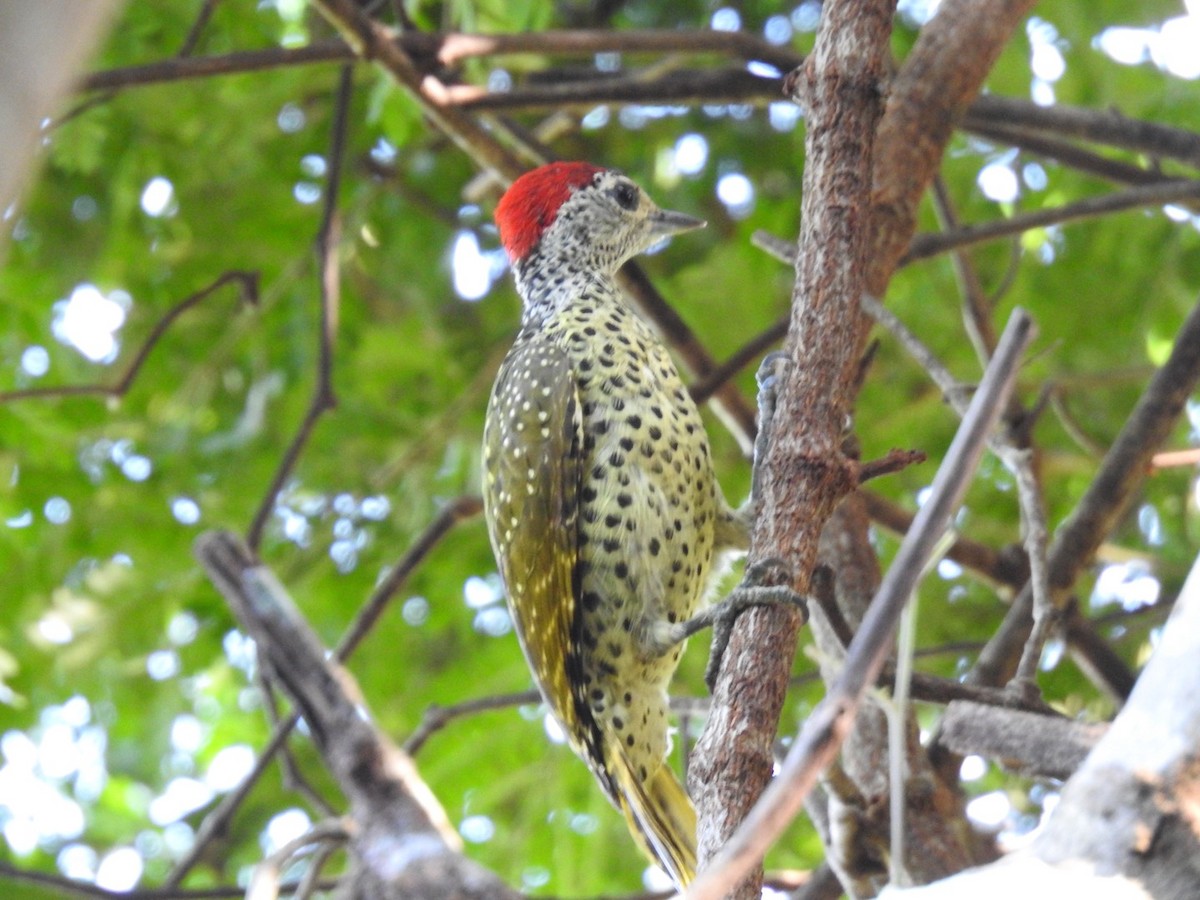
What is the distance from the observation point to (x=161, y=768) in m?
5.62

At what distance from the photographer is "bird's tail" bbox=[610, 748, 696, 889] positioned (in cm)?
323

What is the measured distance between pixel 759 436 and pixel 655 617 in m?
0.56

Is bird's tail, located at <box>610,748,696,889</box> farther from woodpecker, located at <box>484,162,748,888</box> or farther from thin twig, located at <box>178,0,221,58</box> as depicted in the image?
thin twig, located at <box>178,0,221,58</box>

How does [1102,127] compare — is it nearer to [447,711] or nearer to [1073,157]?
[1073,157]

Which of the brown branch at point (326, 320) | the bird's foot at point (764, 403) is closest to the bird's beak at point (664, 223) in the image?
the brown branch at point (326, 320)

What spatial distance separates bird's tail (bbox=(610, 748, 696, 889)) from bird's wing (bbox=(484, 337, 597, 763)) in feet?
0.33

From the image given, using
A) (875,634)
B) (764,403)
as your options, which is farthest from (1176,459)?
(875,634)

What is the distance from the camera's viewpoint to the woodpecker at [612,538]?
3.21 meters

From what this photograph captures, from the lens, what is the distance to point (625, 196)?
400 centimetres

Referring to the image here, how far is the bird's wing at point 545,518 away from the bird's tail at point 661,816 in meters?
0.10

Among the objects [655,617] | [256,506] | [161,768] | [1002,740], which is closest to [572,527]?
[655,617]

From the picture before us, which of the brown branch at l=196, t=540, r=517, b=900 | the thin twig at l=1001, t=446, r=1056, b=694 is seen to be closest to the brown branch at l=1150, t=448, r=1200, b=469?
the thin twig at l=1001, t=446, r=1056, b=694

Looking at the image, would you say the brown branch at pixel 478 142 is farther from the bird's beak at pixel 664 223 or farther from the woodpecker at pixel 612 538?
the woodpecker at pixel 612 538

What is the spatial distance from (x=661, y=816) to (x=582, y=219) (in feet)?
5.14
